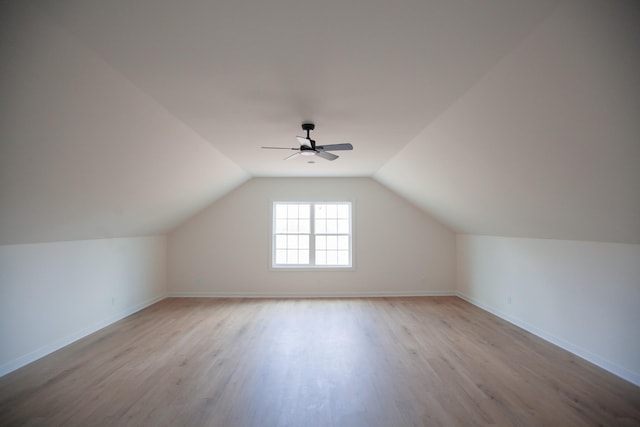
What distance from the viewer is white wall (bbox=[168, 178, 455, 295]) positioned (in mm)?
6770

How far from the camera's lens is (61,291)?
3994mm

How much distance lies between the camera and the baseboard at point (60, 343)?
Result: 3.28m

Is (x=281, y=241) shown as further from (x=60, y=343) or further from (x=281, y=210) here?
(x=60, y=343)

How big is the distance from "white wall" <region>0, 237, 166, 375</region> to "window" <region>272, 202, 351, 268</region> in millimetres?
2783

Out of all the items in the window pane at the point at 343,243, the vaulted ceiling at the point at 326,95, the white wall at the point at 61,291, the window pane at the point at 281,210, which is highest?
the vaulted ceiling at the point at 326,95

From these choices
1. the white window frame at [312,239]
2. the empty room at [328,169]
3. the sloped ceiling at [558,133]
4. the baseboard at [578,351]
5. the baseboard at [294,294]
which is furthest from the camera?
the white window frame at [312,239]

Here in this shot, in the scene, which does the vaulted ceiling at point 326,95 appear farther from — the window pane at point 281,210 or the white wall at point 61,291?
the window pane at point 281,210

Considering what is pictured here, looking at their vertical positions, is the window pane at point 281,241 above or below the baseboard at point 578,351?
above

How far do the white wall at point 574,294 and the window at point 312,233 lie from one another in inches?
115

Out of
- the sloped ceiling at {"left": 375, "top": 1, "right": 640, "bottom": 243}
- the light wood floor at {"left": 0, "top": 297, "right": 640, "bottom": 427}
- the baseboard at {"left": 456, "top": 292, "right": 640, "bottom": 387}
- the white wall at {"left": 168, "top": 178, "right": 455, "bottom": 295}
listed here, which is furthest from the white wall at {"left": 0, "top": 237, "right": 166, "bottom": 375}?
the baseboard at {"left": 456, "top": 292, "right": 640, "bottom": 387}

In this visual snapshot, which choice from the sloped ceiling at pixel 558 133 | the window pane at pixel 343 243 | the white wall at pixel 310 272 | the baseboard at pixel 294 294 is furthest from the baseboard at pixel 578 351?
the window pane at pixel 343 243

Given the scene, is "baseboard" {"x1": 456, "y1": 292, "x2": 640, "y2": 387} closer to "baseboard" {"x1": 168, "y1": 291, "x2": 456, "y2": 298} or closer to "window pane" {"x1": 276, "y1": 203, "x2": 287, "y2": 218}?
"baseboard" {"x1": 168, "y1": 291, "x2": 456, "y2": 298}

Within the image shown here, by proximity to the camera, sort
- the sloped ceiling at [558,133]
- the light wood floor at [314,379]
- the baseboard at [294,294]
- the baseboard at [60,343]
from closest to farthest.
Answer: the sloped ceiling at [558,133] < the light wood floor at [314,379] < the baseboard at [60,343] < the baseboard at [294,294]

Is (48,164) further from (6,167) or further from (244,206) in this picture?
(244,206)
